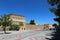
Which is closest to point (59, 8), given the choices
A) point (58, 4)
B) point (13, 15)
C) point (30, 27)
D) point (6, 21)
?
point (58, 4)

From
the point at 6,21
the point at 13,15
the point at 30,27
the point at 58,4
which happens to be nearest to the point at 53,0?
the point at 58,4

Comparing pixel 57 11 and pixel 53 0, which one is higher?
pixel 53 0

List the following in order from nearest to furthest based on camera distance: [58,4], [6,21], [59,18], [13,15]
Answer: [58,4]
[59,18]
[6,21]
[13,15]

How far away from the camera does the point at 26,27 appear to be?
3787 inches

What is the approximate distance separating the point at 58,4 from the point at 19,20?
86195 millimetres

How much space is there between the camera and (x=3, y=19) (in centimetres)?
4184

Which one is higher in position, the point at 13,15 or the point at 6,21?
the point at 13,15

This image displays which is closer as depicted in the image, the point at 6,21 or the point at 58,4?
the point at 58,4

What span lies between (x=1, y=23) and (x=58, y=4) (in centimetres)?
2547

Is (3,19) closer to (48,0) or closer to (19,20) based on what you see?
(48,0)

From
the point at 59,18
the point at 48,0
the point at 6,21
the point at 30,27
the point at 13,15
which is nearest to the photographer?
the point at 48,0

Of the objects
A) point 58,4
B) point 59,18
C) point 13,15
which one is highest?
point 13,15

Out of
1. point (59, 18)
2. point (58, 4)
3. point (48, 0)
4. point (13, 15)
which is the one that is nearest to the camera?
point (58, 4)

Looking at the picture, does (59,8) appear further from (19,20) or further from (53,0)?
(19,20)
